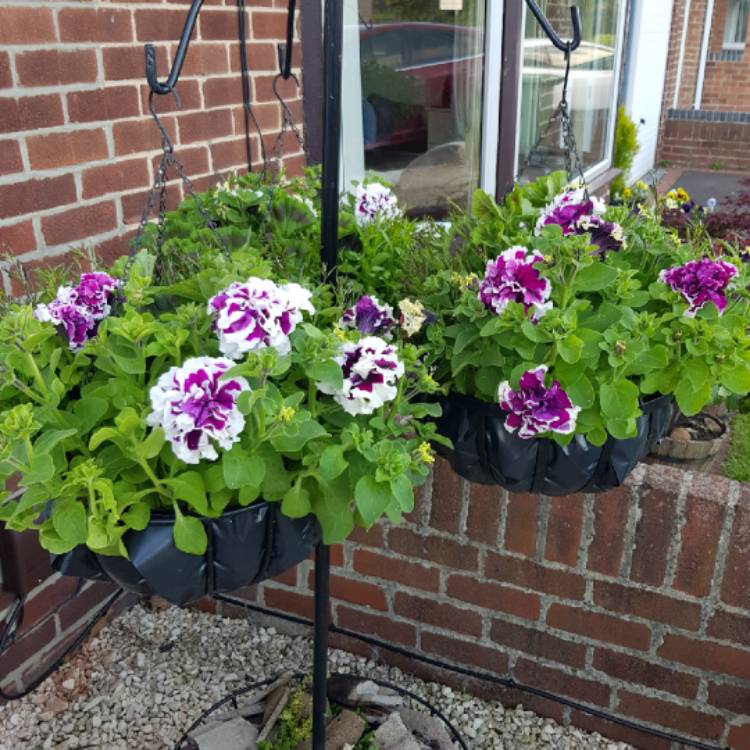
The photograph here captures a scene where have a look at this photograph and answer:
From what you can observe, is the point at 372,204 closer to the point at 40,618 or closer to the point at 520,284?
the point at 520,284

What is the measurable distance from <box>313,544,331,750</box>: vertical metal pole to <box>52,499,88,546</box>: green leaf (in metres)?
0.52

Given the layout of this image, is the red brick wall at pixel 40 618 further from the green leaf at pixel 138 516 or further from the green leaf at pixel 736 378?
the green leaf at pixel 736 378

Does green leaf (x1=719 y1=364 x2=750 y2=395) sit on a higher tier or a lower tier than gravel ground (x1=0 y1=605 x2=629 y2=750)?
higher

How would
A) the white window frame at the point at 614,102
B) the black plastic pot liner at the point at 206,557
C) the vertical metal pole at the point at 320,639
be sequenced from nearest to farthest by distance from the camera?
the black plastic pot liner at the point at 206,557, the vertical metal pole at the point at 320,639, the white window frame at the point at 614,102

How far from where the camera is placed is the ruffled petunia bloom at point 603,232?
1.22 m

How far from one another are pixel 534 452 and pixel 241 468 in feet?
1.45

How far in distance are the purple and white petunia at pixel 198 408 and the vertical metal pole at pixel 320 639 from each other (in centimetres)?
54

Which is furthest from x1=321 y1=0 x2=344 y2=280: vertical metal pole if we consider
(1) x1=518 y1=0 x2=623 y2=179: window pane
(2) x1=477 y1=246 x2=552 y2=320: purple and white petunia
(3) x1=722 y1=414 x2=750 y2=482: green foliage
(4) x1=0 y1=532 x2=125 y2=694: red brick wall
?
(1) x1=518 y1=0 x2=623 y2=179: window pane

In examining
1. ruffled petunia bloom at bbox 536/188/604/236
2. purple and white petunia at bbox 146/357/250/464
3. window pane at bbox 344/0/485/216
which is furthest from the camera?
window pane at bbox 344/0/485/216

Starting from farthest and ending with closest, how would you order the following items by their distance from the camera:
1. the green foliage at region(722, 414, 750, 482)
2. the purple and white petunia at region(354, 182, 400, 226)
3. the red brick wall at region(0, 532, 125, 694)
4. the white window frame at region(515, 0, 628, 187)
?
the white window frame at region(515, 0, 628, 187) < the green foliage at region(722, 414, 750, 482) < the red brick wall at region(0, 532, 125, 694) < the purple and white petunia at region(354, 182, 400, 226)

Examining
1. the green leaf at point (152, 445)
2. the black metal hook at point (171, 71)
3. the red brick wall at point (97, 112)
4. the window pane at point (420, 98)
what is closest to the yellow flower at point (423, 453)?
the green leaf at point (152, 445)

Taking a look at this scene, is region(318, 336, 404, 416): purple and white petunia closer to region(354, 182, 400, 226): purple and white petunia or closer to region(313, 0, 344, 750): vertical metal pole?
region(313, 0, 344, 750): vertical metal pole

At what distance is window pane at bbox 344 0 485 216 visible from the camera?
315cm

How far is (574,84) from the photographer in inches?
218
